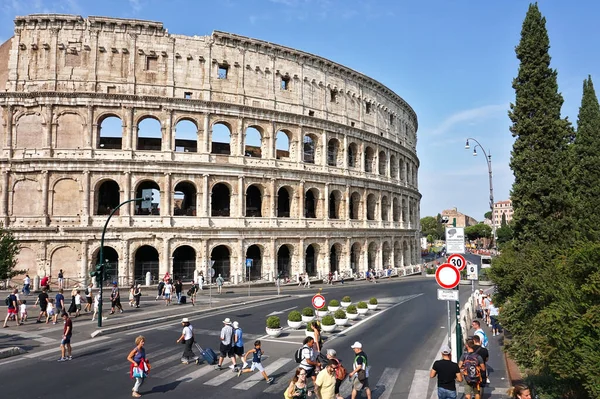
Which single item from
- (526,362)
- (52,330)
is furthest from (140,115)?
(526,362)

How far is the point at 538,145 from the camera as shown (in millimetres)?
15891

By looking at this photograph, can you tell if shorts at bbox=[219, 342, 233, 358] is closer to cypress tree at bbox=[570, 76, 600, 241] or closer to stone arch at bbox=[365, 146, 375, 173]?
cypress tree at bbox=[570, 76, 600, 241]

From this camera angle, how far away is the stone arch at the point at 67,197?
31.2 metres

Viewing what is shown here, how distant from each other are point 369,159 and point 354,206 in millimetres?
5808

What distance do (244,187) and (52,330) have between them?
763 inches

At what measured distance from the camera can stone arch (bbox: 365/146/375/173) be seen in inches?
1783

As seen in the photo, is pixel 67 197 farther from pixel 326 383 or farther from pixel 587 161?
pixel 587 161

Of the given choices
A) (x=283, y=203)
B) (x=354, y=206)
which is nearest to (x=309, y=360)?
(x=283, y=203)

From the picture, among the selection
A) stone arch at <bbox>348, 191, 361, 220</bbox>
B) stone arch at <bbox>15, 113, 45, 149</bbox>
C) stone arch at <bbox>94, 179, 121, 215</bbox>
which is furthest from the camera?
stone arch at <bbox>348, 191, 361, 220</bbox>

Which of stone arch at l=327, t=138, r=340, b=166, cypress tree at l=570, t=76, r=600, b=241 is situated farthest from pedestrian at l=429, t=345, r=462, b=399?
stone arch at l=327, t=138, r=340, b=166

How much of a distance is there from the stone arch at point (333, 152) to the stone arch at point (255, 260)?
36.6 ft

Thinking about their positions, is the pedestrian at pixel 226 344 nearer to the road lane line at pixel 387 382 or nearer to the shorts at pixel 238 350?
the shorts at pixel 238 350

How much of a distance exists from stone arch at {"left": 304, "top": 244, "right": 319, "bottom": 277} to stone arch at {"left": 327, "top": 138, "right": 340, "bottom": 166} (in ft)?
27.9

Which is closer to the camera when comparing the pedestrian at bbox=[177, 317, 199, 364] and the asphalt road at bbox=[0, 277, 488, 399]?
the asphalt road at bbox=[0, 277, 488, 399]
